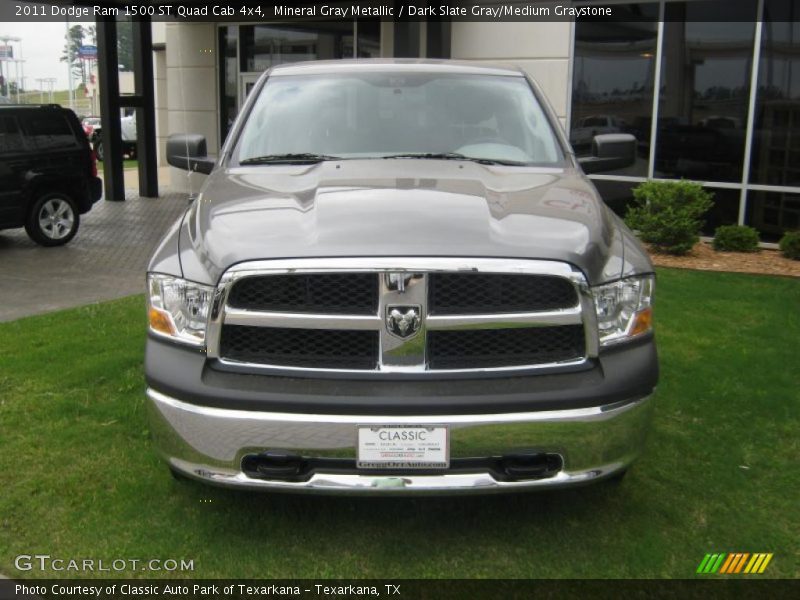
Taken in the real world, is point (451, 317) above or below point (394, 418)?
above

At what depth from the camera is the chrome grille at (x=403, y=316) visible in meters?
2.94

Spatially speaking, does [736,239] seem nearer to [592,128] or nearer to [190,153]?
[592,128]

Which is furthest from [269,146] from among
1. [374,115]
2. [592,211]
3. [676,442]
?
[676,442]

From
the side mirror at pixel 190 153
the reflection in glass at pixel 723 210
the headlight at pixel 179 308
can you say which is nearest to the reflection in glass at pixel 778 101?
the reflection in glass at pixel 723 210

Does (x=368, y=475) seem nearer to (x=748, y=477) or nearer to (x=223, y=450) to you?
(x=223, y=450)

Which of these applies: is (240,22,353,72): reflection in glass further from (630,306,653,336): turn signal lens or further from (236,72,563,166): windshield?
(630,306,653,336): turn signal lens

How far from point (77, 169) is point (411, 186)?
28.3 feet

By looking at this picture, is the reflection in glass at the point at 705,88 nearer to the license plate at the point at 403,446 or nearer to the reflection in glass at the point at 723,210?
the reflection in glass at the point at 723,210

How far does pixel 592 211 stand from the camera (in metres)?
3.49

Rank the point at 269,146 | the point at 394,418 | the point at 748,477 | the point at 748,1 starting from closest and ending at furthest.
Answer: the point at 394,418 → the point at 748,477 → the point at 269,146 → the point at 748,1

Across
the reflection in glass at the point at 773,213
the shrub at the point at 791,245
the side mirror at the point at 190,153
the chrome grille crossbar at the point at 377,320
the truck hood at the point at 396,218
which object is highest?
the side mirror at the point at 190,153

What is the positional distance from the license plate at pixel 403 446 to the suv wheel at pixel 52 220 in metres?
8.97

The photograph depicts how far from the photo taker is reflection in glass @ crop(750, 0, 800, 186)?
10609 mm

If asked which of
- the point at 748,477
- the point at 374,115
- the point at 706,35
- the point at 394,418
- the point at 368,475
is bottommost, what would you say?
the point at 748,477
